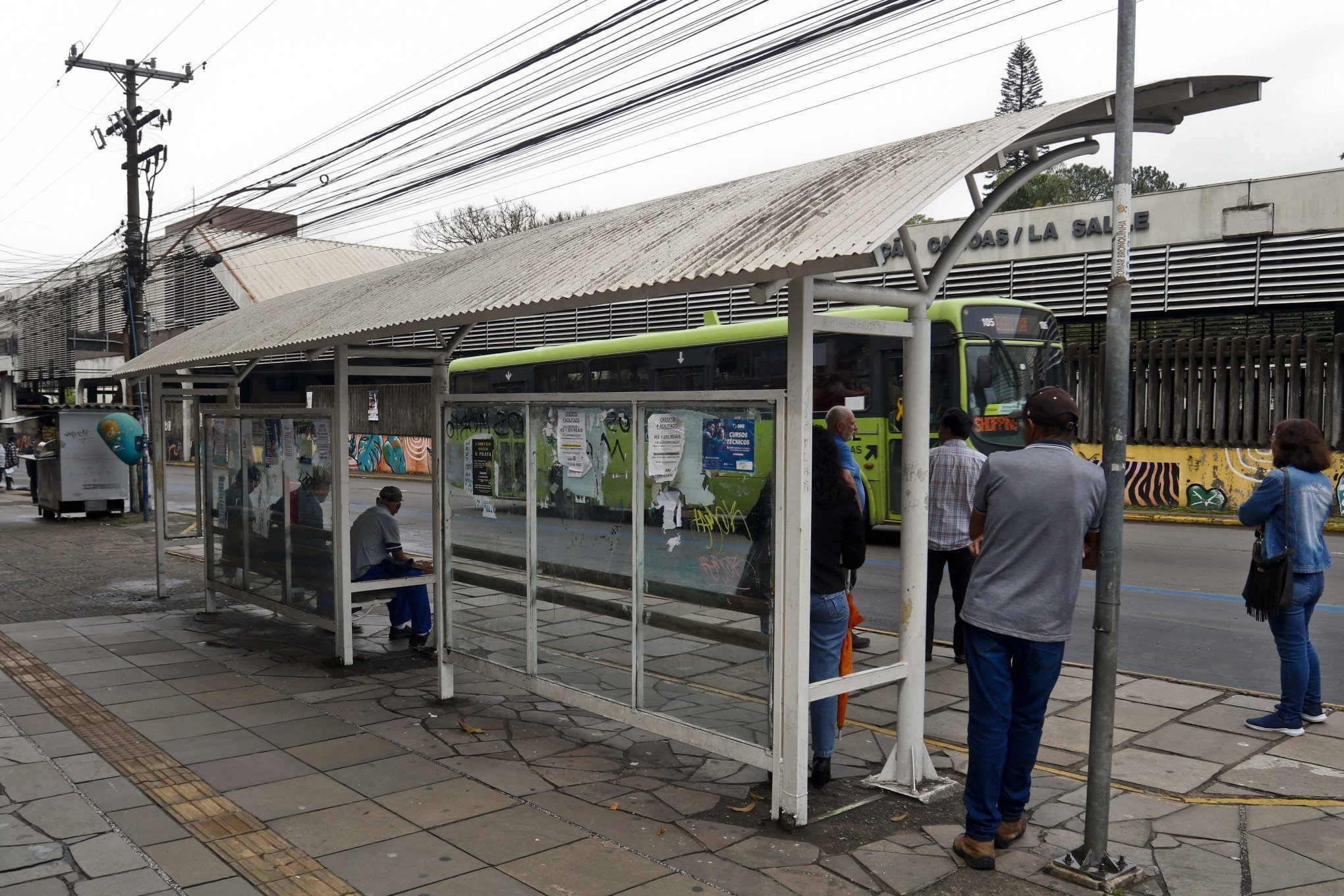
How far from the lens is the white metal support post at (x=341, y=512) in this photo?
7.36 meters

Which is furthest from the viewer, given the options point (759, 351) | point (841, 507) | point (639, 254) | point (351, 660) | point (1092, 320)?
point (1092, 320)

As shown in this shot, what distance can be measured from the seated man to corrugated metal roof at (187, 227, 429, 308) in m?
32.2

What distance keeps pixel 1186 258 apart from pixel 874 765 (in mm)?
17411

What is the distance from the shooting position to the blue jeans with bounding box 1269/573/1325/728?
214 inches

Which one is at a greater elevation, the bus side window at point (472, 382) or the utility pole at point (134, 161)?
the utility pole at point (134, 161)

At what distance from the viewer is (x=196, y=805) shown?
4.74 meters

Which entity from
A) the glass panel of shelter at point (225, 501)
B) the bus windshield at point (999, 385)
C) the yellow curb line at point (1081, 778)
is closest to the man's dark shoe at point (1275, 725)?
the yellow curb line at point (1081, 778)

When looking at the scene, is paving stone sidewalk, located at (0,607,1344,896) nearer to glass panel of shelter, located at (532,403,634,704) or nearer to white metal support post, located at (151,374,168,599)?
glass panel of shelter, located at (532,403,634,704)

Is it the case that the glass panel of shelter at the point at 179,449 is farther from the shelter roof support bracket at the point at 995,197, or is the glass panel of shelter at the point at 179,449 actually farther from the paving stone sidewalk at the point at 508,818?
the shelter roof support bracket at the point at 995,197

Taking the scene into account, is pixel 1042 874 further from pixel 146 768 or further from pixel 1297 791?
pixel 146 768

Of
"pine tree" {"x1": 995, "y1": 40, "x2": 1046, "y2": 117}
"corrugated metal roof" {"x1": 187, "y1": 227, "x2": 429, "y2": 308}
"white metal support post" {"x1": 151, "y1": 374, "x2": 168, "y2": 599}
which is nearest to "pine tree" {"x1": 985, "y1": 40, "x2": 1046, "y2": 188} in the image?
"pine tree" {"x1": 995, "y1": 40, "x2": 1046, "y2": 117}

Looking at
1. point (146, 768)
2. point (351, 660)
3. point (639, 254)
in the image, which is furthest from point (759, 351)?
point (146, 768)

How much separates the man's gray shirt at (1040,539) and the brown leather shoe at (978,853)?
85 centimetres

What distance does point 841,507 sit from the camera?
4.62 m
